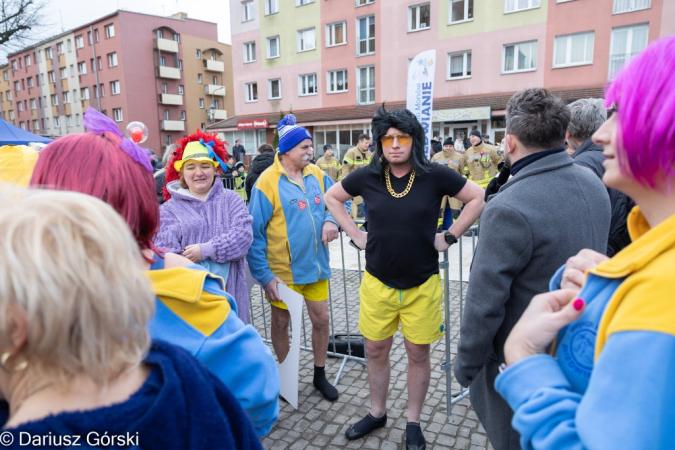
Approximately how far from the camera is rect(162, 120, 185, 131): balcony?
42.8 m

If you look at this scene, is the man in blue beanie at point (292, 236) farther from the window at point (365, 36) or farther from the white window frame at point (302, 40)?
the white window frame at point (302, 40)

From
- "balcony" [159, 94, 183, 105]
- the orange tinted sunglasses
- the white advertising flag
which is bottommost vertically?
the orange tinted sunglasses

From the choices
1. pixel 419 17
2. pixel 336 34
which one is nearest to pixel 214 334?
pixel 419 17

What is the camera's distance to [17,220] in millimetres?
738

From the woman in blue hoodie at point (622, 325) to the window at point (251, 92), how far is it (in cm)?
3212

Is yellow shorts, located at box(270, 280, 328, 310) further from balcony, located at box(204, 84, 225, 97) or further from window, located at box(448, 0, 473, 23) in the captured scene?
balcony, located at box(204, 84, 225, 97)

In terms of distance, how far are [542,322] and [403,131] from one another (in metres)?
1.92

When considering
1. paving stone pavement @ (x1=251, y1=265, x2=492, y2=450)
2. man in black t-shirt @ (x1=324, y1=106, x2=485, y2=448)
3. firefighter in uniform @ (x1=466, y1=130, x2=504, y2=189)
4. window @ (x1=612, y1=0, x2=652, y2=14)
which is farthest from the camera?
window @ (x1=612, y1=0, x2=652, y2=14)

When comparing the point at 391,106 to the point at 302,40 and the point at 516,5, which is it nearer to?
the point at 516,5

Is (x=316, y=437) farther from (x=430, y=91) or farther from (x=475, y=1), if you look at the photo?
(x=475, y=1)

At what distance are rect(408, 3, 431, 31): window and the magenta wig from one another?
24.7 meters

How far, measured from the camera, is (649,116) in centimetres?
88

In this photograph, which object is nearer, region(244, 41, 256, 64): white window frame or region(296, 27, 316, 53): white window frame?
region(296, 27, 316, 53): white window frame

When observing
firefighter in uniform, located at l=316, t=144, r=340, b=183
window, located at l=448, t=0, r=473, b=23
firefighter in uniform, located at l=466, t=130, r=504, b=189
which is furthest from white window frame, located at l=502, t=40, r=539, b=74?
firefighter in uniform, located at l=316, t=144, r=340, b=183
